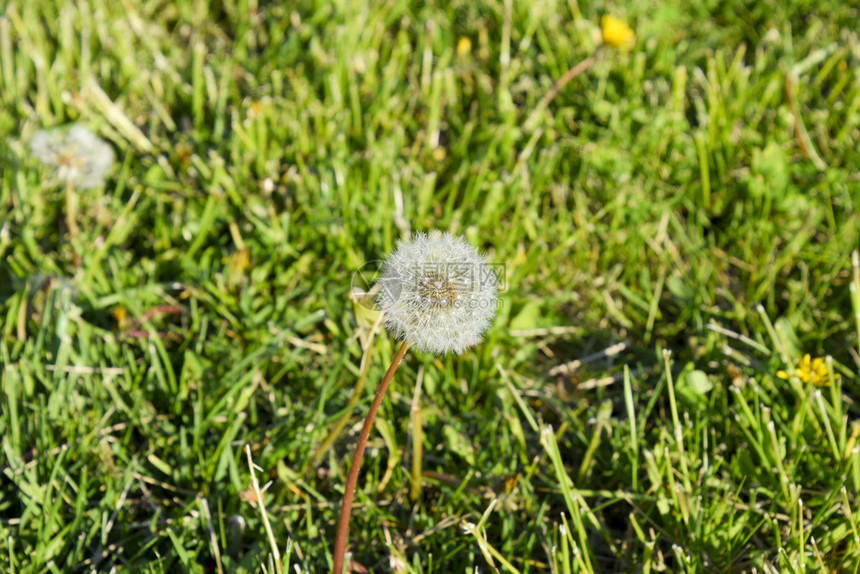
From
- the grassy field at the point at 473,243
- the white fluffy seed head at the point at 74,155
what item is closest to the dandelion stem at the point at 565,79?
the grassy field at the point at 473,243

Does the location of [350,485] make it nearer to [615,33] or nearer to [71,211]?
[71,211]

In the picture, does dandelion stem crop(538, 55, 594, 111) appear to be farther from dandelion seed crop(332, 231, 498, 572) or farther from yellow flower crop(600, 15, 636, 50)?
dandelion seed crop(332, 231, 498, 572)

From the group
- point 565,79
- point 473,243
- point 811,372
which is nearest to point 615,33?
point 565,79

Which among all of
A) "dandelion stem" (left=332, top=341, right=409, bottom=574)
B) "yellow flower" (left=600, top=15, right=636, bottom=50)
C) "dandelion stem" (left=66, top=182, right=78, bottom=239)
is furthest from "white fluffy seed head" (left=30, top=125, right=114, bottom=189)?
"yellow flower" (left=600, top=15, right=636, bottom=50)

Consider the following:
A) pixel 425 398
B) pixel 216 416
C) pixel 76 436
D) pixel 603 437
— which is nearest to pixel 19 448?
pixel 76 436

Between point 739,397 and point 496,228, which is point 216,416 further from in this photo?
point 739,397
